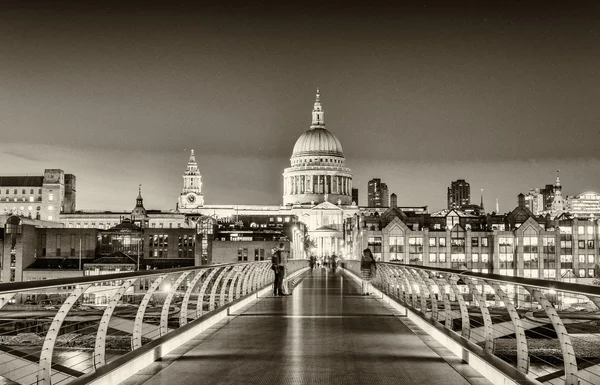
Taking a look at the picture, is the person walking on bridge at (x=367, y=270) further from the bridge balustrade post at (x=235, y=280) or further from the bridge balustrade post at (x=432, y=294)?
the bridge balustrade post at (x=432, y=294)

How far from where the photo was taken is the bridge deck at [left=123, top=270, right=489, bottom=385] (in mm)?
9391

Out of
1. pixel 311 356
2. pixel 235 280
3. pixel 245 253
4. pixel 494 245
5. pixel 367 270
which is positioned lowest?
pixel 311 356

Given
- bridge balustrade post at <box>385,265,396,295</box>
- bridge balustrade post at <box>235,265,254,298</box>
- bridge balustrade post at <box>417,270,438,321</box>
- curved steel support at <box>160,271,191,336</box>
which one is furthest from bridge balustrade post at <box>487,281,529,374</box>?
bridge balustrade post at <box>385,265,396,295</box>

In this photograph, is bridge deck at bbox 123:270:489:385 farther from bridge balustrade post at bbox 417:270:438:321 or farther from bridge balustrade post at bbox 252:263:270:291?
bridge balustrade post at bbox 252:263:270:291

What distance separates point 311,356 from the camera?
37.0 feet

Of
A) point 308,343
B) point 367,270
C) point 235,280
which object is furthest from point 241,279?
point 308,343

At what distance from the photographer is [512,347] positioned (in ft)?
123

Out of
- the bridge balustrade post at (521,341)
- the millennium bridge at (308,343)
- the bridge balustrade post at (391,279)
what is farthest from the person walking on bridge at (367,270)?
the bridge balustrade post at (521,341)

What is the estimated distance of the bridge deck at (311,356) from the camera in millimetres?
9391

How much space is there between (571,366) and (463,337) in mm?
5079

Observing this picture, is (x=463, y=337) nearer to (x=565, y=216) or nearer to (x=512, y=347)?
(x=512, y=347)

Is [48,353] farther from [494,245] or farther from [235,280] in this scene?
[494,245]

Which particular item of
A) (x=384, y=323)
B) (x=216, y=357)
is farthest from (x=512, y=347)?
(x=216, y=357)

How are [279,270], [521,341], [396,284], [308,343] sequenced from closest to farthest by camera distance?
[521,341] → [308,343] → [396,284] → [279,270]
